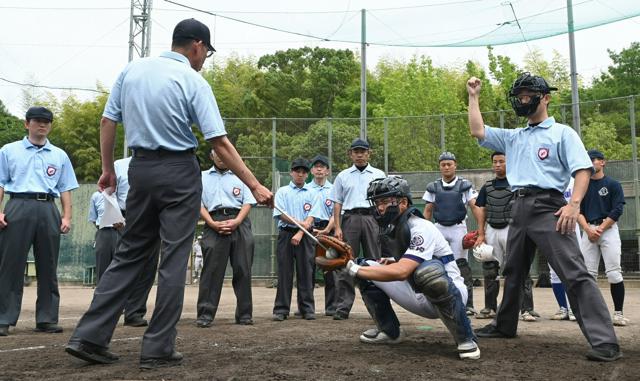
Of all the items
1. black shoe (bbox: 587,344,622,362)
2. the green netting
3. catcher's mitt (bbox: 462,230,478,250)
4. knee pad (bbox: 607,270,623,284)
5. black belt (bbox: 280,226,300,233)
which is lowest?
black shoe (bbox: 587,344,622,362)

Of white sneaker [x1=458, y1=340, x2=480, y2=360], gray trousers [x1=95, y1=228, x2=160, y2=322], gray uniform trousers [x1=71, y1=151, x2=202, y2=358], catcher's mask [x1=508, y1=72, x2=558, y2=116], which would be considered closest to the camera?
gray uniform trousers [x1=71, y1=151, x2=202, y2=358]

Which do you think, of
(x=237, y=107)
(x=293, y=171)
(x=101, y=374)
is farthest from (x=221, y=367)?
(x=237, y=107)

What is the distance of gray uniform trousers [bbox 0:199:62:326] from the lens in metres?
6.34

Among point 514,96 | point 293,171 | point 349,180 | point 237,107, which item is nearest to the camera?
point 514,96

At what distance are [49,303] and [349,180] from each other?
369 cm

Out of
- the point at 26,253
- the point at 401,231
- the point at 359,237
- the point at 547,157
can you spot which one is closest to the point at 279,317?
the point at 359,237

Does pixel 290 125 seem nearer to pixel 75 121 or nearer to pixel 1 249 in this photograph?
pixel 1 249

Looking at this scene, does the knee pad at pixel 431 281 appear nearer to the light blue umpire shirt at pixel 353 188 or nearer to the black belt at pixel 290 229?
the light blue umpire shirt at pixel 353 188

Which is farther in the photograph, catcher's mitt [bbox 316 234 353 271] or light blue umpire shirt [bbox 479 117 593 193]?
light blue umpire shirt [bbox 479 117 593 193]

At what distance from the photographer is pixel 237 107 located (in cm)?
4562

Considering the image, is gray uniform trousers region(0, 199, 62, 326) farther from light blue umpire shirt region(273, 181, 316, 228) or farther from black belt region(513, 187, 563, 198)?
black belt region(513, 187, 563, 198)

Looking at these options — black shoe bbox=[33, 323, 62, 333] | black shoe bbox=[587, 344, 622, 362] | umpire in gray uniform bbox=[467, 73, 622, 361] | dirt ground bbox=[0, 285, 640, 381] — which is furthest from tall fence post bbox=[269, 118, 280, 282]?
black shoe bbox=[587, 344, 622, 362]

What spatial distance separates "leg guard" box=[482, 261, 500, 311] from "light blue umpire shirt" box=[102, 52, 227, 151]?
4.68 metres

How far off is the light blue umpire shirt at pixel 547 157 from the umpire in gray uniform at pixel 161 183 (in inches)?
86.1
